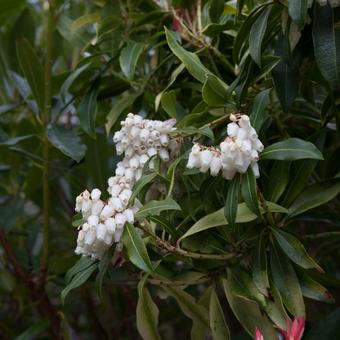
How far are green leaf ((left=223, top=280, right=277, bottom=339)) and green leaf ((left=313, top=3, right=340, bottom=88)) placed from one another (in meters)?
0.33

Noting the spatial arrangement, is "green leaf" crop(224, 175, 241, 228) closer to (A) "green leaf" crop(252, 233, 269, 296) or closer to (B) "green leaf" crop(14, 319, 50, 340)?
(A) "green leaf" crop(252, 233, 269, 296)

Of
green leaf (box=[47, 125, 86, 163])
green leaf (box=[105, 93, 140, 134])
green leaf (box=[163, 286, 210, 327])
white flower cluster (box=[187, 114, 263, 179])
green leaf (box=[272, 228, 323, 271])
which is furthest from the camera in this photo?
green leaf (box=[105, 93, 140, 134])

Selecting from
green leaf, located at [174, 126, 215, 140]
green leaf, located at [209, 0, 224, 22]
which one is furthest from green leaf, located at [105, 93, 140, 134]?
green leaf, located at [174, 126, 215, 140]

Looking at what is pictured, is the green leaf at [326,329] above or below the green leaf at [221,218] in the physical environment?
below

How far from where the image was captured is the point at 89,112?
122cm

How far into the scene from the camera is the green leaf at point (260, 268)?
933 mm

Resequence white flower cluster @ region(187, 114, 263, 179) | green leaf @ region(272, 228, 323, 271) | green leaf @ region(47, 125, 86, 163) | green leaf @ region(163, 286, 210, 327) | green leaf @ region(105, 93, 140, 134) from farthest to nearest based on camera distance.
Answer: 1. green leaf @ region(105, 93, 140, 134)
2. green leaf @ region(47, 125, 86, 163)
3. green leaf @ region(163, 286, 210, 327)
4. green leaf @ region(272, 228, 323, 271)
5. white flower cluster @ region(187, 114, 263, 179)

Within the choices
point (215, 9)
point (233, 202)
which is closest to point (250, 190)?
point (233, 202)

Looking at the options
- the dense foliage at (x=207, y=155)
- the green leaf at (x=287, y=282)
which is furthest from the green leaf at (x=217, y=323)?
the green leaf at (x=287, y=282)

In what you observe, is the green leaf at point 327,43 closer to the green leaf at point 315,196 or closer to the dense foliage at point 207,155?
the dense foliage at point 207,155

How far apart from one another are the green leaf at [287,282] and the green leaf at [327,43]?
26 centimetres

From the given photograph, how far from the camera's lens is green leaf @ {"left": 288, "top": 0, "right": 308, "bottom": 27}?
852 mm

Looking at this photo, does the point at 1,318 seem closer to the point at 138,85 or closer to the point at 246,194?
the point at 138,85

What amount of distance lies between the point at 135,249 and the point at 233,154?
176mm
